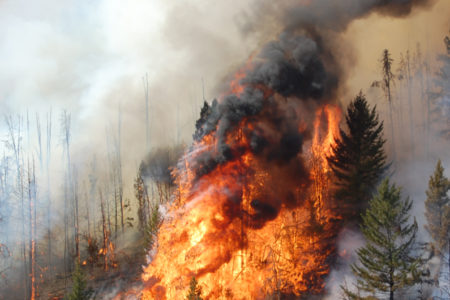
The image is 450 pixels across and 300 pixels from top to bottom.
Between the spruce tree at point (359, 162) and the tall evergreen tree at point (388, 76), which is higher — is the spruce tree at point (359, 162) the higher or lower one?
the lower one

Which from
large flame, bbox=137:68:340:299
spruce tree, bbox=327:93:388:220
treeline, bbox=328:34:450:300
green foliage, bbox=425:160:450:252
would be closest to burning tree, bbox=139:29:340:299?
large flame, bbox=137:68:340:299

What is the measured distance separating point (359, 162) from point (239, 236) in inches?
529

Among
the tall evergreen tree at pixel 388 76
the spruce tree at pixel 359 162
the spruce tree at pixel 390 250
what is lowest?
the spruce tree at pixel 390 250

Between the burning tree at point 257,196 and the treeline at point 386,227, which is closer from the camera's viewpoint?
the treeline at point 386,227

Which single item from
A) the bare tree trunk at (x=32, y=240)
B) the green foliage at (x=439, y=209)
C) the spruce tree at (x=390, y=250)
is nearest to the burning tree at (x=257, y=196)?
the spruce tree at (x=390, y=250)

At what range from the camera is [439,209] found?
26.8 m

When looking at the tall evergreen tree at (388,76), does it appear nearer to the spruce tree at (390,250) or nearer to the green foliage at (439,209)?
the green foliage at (439,209)

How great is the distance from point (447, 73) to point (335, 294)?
2585 cm

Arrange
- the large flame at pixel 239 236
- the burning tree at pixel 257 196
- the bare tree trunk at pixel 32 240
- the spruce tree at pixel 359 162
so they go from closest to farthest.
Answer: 1. the large flame at pixel 239 236
2. the burning tree at pixel 257 196
3. the spruce tree at pixel 359 162
4. the bare tree trunk at pixel 32 240

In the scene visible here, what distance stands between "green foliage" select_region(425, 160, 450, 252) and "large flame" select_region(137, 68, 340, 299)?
35.0 feet

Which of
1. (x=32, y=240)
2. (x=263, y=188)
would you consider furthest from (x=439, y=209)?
(x=32, y=240)

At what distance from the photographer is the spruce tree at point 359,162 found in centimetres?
3541

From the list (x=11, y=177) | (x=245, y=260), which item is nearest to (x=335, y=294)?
(x=245, y=260)

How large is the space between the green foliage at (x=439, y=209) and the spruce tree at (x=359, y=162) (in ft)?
27.4
